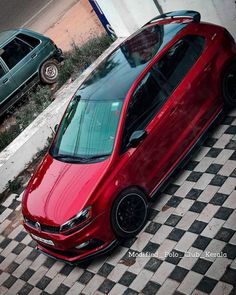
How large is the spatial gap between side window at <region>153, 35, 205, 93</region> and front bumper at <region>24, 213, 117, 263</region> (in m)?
2.31

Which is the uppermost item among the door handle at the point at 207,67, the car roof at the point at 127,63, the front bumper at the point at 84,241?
the car roof at the point at 127,63

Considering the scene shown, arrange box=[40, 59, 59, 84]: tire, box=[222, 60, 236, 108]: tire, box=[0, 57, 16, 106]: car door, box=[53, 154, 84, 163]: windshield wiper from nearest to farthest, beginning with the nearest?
box=[53, 154, 84, 163]: windshield wiper
box=[222, 60, 236, 108]: tire
box=[0, 57, 16, 106]: car door
box=[40, 59, 59, 84]: tire

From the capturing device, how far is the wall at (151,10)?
30.7 feet

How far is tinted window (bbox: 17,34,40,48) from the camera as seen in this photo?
1247 centimetres

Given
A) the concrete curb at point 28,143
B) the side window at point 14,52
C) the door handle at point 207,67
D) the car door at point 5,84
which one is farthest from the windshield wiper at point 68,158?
the side window at point 14,52

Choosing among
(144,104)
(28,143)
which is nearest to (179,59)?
(144,104)

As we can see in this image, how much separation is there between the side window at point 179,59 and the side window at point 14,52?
19.7 ft

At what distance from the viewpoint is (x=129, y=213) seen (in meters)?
6.67

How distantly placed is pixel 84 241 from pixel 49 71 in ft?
23.9

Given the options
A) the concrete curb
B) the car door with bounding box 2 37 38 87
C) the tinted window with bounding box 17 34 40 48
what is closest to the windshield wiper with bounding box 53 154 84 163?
the concrete curb

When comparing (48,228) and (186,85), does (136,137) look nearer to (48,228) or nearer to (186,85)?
(186,85)

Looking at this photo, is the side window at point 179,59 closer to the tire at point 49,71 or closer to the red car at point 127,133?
the red car at point 127,133

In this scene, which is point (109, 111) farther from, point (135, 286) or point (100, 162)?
point (135, 286)

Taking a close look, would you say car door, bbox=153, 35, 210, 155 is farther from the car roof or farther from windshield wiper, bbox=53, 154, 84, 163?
windshield wiper, bbox=53, 154, 84, 163
